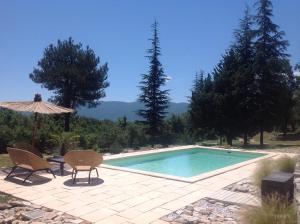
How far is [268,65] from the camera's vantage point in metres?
21.2

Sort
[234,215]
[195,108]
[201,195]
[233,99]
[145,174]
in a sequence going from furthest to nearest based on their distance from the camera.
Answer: [195,108] < [233,99] < [145,174] < [201,195] < [234,215]

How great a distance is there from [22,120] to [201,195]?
43.3 feet

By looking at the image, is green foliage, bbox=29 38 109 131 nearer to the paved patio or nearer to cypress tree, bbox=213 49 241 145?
cypress tree, bbox=213 49 241 145

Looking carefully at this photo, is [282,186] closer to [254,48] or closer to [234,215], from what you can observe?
[234,215]

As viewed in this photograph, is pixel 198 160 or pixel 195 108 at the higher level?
pixel 195 108

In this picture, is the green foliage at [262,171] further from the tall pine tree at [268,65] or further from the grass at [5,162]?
the tall pine tree at [268,65]

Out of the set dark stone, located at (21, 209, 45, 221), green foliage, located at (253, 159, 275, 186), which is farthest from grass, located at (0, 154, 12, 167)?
green foliage, located at (253, 159, 275, 186)

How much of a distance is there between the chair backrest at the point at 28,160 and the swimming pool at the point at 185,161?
3624 mm

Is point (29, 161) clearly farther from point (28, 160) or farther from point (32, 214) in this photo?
point (32, 214)

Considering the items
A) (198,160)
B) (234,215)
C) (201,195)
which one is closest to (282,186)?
(234,215)

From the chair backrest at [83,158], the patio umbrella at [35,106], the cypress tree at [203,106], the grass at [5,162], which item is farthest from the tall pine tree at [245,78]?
the chair backrest at [83,158]

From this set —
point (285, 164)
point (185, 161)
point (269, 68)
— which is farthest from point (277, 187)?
point (269, 68)

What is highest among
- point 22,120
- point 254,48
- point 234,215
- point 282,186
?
point 254,48

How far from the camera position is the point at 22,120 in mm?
17578
